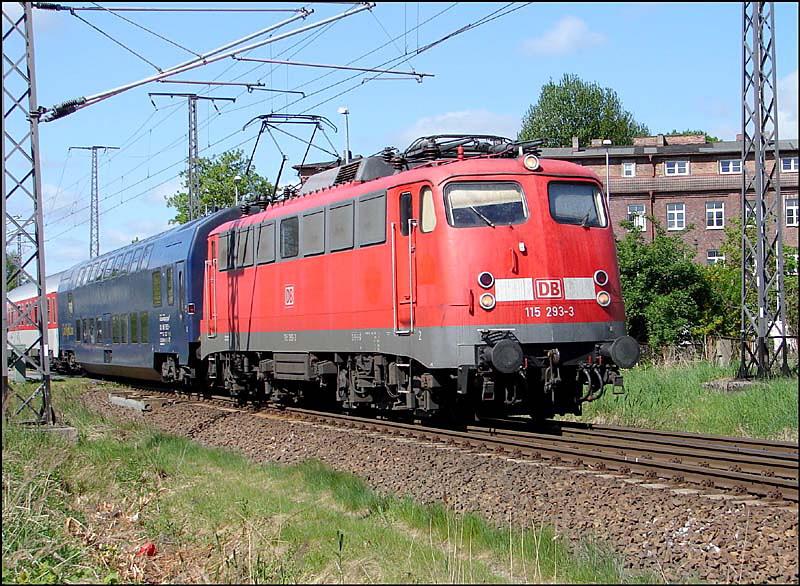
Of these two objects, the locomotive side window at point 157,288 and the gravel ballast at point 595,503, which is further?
the locomotive side window at point 157,288

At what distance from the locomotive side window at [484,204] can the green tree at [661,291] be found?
20.5 meters

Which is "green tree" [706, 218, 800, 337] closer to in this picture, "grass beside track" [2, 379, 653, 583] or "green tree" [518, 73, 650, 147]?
"grass beside track" [2, 379, 653, 583]

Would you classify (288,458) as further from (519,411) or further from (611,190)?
(611,190)

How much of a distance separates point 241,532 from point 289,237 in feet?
27.6

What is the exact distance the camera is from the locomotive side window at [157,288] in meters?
23.6

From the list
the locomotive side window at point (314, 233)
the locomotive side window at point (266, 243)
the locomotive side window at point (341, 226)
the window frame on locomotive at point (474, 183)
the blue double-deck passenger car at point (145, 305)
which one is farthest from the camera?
the blue double-deck passenger car at point (145, 305)

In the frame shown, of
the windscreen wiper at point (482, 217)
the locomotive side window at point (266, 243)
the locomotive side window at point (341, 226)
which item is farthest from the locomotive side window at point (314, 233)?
the windscreen wiper at point (482, 217)

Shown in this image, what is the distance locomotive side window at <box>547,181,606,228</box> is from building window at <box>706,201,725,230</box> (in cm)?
4299

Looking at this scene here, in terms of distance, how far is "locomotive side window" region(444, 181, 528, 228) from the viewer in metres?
12.6

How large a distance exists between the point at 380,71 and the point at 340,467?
8952 millimetres

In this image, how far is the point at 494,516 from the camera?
9.30m

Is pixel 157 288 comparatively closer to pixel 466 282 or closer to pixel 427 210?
pixel 427 210

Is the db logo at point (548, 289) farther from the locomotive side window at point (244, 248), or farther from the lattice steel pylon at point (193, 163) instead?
the lattice steel pylon at point (193, 163)

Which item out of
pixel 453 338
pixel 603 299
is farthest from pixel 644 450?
pixel 453 338
